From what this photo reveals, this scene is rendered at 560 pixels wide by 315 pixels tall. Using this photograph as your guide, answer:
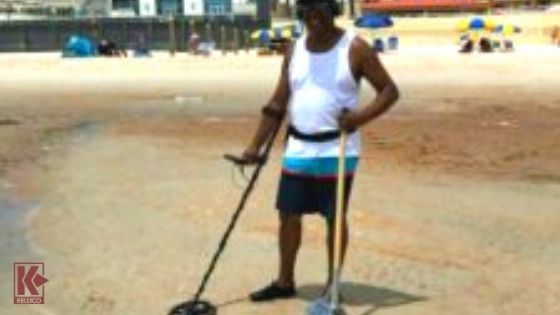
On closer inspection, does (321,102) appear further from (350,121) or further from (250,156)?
(250,156)

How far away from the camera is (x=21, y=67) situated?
44156 millimetres

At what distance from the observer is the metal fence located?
66500mm

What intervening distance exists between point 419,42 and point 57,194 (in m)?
61.3

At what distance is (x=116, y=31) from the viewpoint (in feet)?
223

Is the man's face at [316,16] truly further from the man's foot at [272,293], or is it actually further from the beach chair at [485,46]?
the beach chair at [485,46]

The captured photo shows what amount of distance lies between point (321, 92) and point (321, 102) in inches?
2.0

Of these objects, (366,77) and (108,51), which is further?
(108,51)

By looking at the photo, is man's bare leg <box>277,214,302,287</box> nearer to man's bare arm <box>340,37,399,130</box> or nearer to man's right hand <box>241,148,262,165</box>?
man's right hand <box>241,148,262,165</box>

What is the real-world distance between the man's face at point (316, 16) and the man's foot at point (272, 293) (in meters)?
1.49

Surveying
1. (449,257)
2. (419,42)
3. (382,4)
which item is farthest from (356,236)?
(382,4)

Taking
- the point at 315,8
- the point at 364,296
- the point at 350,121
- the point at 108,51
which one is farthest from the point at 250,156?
the point at 108,51

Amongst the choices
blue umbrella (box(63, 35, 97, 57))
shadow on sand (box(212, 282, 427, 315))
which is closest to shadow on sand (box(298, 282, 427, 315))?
shadow on sand (box(212, 282, 427, 315))

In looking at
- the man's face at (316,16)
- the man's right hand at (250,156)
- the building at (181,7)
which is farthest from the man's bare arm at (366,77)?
the building at (181,7)

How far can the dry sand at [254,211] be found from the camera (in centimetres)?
727
